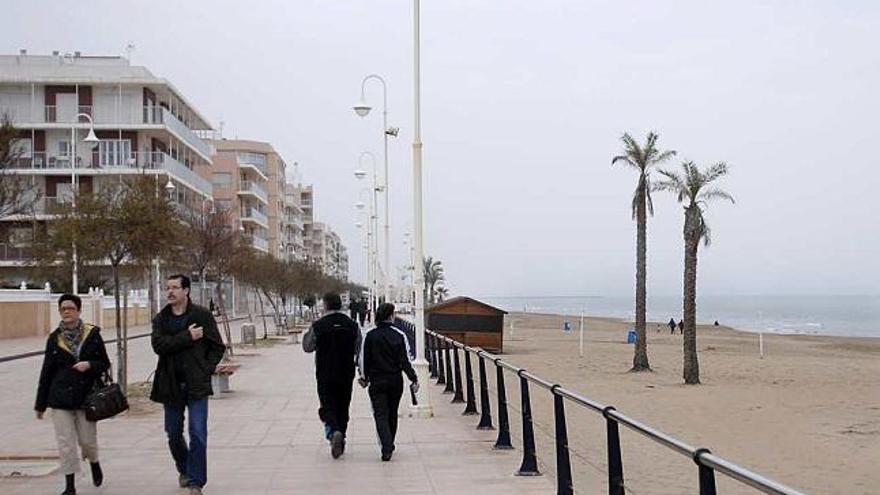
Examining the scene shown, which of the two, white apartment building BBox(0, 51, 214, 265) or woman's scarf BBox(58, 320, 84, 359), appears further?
white apartment building BBox(0, 51, 214, 265)

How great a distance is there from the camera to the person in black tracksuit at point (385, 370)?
10242 mm

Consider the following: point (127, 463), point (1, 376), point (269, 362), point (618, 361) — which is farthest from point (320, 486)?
point (618, 361)

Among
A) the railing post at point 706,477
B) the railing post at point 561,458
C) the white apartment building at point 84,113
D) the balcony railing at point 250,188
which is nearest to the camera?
the railing post at point 706,477

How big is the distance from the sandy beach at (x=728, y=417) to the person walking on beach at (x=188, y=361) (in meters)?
3.36

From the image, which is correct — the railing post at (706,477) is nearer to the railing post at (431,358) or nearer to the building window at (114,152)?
the railing post at (431,358)

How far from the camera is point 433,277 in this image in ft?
381

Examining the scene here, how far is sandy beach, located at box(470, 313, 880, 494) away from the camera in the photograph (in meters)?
12.6

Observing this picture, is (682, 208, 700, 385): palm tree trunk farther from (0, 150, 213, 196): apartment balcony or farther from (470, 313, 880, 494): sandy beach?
(0, 150, 213, 196): apartment balcony

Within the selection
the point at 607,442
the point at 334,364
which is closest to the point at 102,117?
the point at 334,364

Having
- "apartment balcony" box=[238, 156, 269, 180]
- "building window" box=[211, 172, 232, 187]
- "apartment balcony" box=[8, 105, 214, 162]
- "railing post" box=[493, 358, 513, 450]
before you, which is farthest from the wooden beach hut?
"apartment balcony" box=[238, 156, 269, 180]

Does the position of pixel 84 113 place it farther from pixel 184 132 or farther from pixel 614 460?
pixel 614 460

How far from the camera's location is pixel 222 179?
87875 mm

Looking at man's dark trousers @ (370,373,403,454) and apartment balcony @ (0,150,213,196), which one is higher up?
apartment balcony @ (0,150,213,196)

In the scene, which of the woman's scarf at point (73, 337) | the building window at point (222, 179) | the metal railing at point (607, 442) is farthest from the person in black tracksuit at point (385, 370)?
the building window at point (222, 179)
